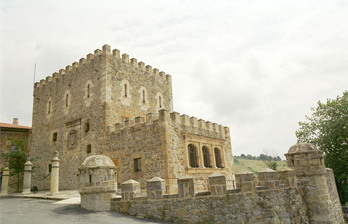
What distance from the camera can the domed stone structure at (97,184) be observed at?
408 inches

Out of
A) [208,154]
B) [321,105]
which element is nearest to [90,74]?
[208,154]

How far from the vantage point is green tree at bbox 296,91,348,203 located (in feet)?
65.3

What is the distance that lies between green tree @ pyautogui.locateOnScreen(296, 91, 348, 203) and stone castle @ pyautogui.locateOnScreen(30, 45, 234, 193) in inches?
312

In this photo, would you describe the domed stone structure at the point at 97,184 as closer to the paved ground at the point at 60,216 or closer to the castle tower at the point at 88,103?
the paved ground at the point at 60,216

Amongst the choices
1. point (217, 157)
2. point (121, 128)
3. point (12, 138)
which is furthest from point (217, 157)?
point (12, 138)

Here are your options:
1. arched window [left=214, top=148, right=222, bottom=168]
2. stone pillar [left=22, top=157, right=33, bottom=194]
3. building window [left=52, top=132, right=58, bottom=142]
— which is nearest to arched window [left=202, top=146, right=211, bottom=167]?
arched window [left=214, top=148, right=222, bottom=168]

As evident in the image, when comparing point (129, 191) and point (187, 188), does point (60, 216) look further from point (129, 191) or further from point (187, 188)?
point (187, 188)

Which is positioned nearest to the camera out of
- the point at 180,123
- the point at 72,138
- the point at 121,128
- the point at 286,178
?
the point at 286,178

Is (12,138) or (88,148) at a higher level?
(12,138)

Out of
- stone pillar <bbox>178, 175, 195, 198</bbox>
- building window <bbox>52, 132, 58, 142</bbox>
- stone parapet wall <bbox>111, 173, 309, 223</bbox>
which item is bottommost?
stone parapet wall <bbox>111, 173, 309, 223</bbox>

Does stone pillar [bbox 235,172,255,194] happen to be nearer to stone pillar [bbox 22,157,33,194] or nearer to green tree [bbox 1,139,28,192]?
stone pillar [bbox 22,157,33,194]

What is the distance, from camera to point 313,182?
35.8ft

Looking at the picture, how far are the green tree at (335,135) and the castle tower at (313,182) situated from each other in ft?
34.0

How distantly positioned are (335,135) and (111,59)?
17.8 meters
